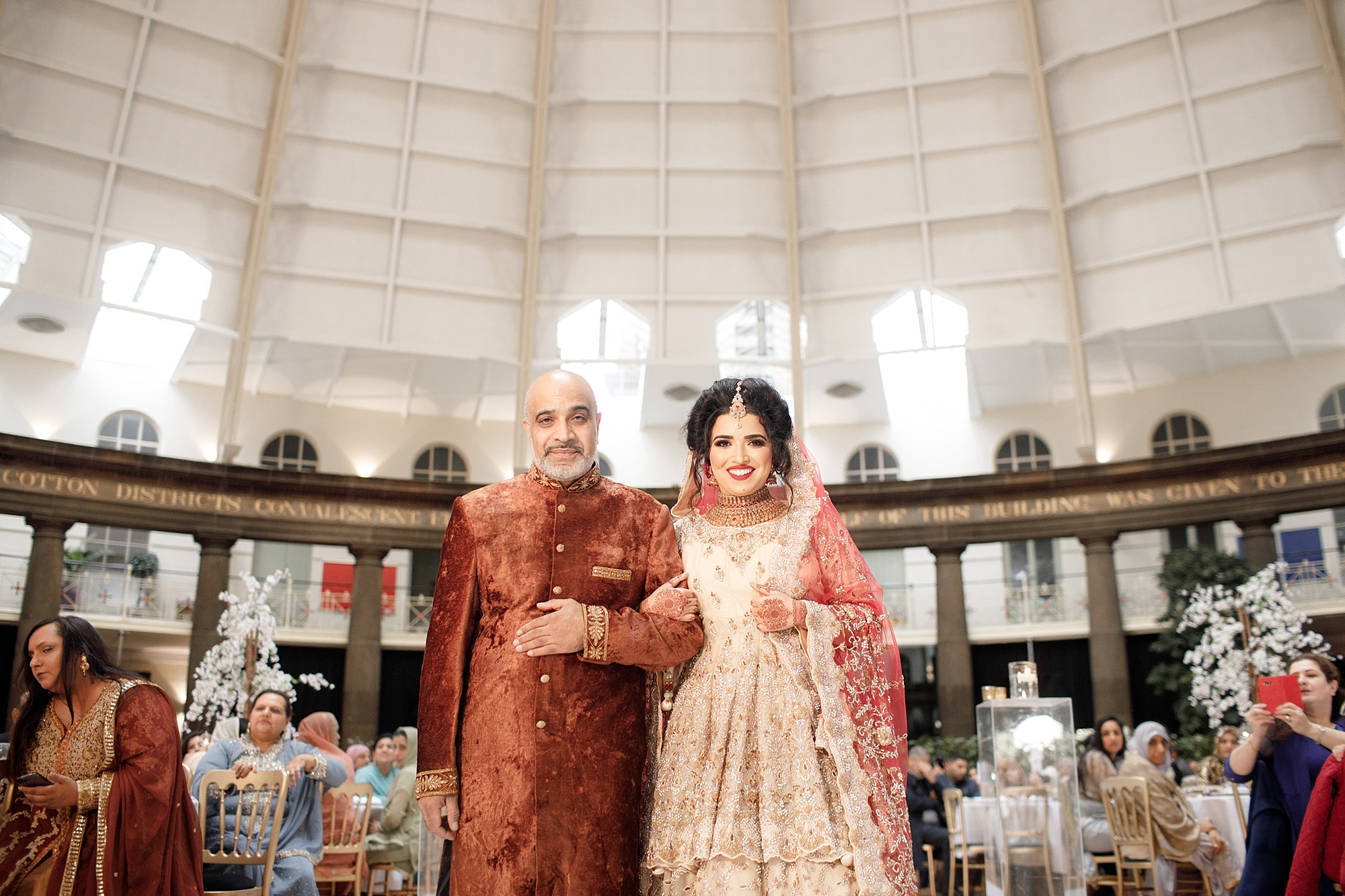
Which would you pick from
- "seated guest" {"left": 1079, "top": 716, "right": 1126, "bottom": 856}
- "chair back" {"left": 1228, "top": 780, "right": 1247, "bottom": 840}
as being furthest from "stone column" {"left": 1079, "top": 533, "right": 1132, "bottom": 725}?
"chair back" {"left": 1228, "top": 780, "right": 1247, "bottom": 840}

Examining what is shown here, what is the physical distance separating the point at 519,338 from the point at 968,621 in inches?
355

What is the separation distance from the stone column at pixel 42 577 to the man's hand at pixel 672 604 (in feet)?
42.8

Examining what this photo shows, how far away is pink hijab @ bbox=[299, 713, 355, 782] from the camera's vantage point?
7188 millimetres

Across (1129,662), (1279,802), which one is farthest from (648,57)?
(1279,802)

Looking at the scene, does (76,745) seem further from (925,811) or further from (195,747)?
(925,811)

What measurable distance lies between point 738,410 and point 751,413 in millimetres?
45

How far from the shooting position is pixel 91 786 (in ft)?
13.7

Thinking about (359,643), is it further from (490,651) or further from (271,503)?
(490,651)

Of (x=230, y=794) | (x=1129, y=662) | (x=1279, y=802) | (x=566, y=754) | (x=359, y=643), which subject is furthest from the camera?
(x=1129, y=662)

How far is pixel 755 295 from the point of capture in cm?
1680

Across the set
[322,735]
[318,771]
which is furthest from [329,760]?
[318,771]

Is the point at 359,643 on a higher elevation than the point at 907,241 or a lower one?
lower

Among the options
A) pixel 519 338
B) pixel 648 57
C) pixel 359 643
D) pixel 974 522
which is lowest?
pixel 359 643

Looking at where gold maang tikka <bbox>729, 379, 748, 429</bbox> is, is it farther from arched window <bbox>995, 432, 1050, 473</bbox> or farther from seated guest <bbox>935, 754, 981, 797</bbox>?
arched window <bbox>995, 432, 1050, 473</bbox>
